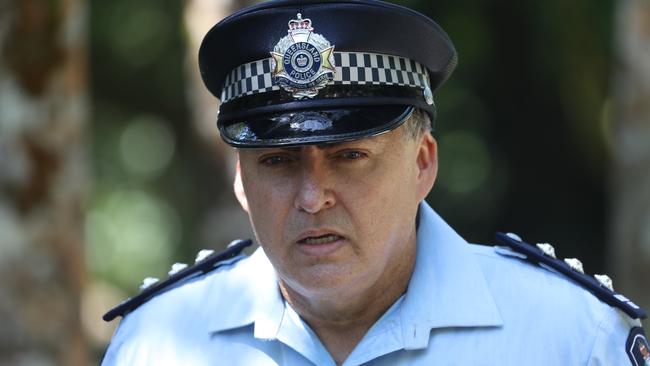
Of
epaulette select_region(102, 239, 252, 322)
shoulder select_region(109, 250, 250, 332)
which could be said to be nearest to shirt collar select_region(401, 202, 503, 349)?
shoulder select_region(109, 250, 250, 332)

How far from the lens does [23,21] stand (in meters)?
4.36

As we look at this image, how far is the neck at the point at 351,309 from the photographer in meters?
2.73

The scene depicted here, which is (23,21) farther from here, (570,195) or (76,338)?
(570,195)

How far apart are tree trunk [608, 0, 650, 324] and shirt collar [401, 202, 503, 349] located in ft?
8.54

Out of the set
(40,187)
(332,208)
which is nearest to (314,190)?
(332,208)

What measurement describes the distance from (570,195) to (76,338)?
6174 millimetres

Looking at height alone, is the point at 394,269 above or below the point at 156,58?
below

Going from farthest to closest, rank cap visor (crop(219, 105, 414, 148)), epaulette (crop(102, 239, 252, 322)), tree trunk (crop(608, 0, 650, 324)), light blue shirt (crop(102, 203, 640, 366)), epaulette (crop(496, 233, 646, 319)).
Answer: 1. tree trunk (crop(608, 0, 650, 324))
2. epaulette (crop(102, 239, 252, 322))
3. epaulette (crop(496, 233, 646, 319))
4. light blue shirt (crop(102, 203, 640, 366))
5. cap visor (crop(219, 105, 414, 148))

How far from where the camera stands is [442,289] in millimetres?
2756

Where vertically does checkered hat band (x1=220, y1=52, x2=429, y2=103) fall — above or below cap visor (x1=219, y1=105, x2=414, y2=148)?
above

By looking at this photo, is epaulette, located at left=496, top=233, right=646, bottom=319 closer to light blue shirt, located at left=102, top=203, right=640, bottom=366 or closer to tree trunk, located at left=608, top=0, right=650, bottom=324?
light blue shirt, located at left=102, top=203, right=640, bottom=366

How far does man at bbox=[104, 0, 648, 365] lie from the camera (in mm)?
2570

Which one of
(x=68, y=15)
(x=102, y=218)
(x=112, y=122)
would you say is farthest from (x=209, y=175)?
(x=102, y=218)

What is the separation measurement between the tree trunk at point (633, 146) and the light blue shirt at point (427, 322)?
2.54m
